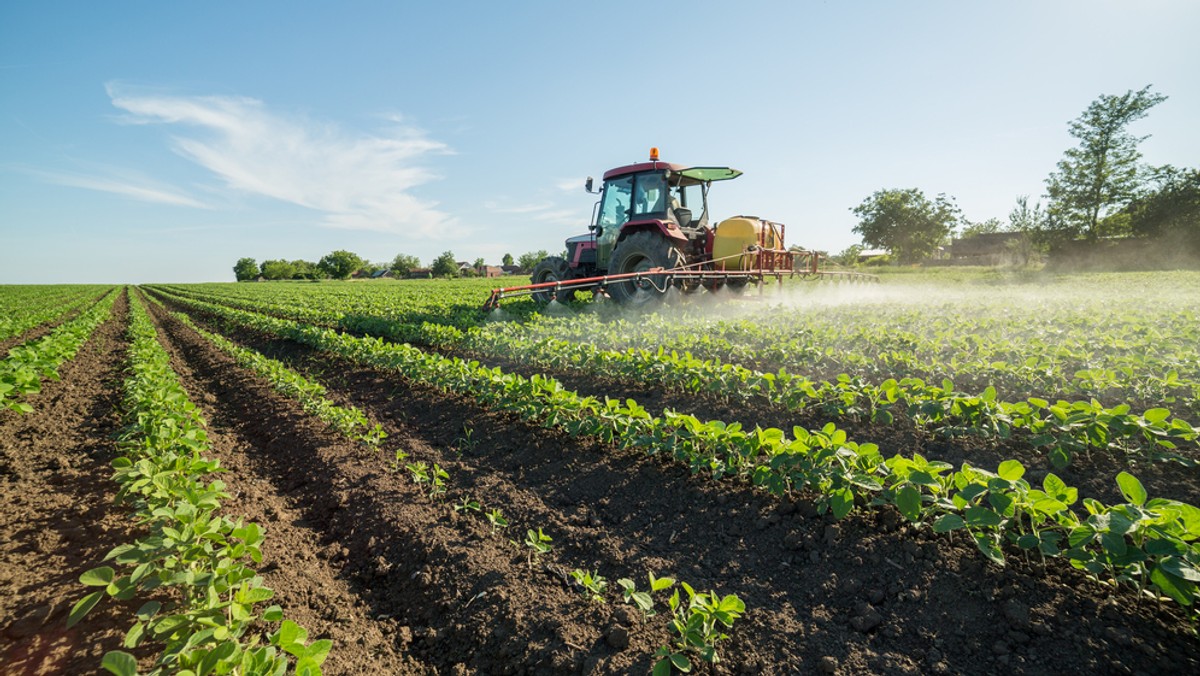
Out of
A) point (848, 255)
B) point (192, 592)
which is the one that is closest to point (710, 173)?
point (192, 592)

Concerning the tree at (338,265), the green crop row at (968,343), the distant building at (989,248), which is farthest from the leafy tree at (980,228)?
the tree at (338,265)

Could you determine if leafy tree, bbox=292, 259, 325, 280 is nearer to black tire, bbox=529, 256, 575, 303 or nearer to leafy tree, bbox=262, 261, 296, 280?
leafy tree, bbox=262, 261, 296, 280

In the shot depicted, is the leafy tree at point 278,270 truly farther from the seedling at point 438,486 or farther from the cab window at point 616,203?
the seedling at point 438,486

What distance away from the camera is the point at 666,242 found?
9219 millimetres

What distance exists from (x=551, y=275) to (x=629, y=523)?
9935mm

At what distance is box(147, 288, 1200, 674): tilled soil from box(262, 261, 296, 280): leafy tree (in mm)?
100661

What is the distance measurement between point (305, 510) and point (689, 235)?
27.9 feet

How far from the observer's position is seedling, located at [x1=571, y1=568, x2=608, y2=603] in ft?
7.29

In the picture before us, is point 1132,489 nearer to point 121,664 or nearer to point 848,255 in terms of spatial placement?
point 121,664

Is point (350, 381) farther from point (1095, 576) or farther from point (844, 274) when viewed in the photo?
point (844, 274)

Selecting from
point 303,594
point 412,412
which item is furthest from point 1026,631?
point 412,412

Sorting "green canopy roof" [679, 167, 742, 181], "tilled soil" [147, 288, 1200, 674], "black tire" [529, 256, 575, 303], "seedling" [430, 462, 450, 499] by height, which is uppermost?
"green canopy roof" [679, 167, 742, 181]

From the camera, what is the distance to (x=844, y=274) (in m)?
12.9

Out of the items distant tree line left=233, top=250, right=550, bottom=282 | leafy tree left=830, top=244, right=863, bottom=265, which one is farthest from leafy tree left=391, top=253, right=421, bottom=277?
leafy tree left=830, top=244, right=863, bottom=265
